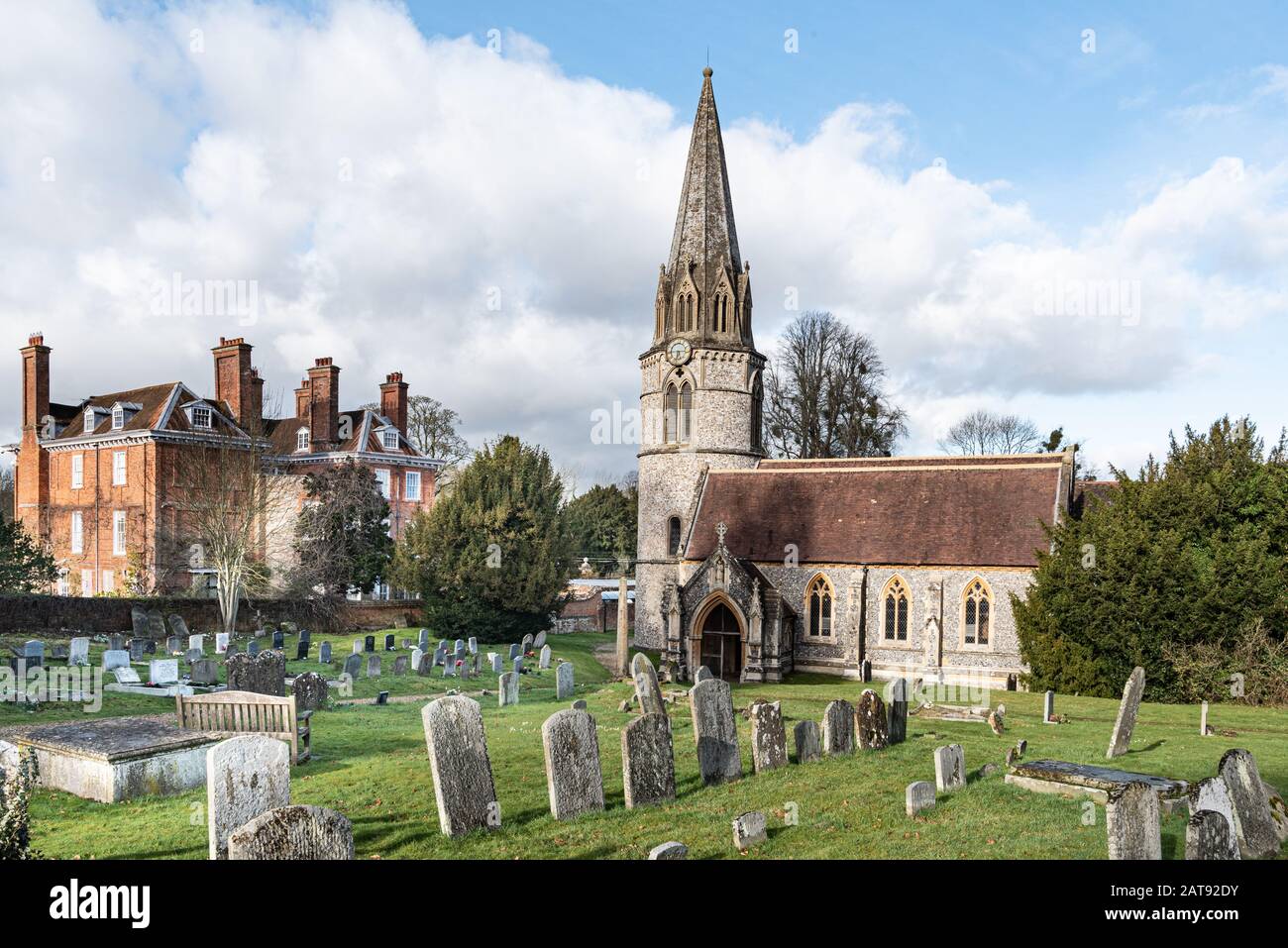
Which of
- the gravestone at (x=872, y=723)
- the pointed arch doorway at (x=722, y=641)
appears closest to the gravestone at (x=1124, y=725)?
the gravestone at (x=872, y=723)

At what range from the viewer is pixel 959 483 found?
97.6ft

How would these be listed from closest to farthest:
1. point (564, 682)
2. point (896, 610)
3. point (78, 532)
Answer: point (564, 682), point (896, 610), point (78, 532)

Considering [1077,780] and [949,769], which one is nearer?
[1077,780]

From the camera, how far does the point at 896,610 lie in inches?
1128

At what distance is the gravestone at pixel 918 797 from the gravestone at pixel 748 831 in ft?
→ 6.97

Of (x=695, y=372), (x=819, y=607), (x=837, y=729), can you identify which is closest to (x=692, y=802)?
(x=837, y=729)

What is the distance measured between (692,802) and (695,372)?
2268cm

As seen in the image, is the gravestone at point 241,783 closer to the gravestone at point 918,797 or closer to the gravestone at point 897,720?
the gravestone at point 918,797

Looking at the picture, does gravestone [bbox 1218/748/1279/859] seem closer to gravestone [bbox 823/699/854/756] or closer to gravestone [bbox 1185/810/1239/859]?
gravestone [bbox 1185/810/1239/859]

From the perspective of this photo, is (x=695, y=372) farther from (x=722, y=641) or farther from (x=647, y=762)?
(x=647, y=762)

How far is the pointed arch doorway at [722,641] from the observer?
28.6 meters

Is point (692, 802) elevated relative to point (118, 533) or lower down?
lower down

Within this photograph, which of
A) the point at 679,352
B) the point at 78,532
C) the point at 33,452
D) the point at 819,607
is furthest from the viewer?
the point at 33,452
